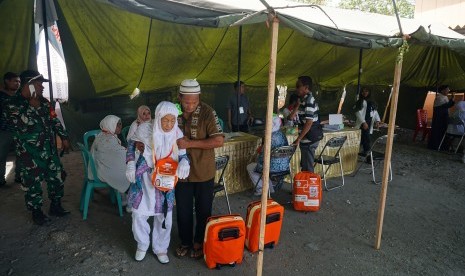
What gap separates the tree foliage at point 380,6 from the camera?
23891mm

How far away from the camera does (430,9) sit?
1298cm

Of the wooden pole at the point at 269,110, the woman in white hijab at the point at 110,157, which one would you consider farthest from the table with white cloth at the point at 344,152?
the wooden pole at the point at 269,110

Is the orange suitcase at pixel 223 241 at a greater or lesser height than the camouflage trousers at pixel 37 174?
lesser

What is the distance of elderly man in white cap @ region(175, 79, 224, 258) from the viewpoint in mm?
2719

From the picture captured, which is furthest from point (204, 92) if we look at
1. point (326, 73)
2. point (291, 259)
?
point (291, 259)

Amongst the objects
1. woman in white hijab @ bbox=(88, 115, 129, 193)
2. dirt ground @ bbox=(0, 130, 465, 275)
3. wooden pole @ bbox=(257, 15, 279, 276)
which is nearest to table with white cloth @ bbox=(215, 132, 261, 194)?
dirt ground @ bbox=(0, 130, 465, 275)

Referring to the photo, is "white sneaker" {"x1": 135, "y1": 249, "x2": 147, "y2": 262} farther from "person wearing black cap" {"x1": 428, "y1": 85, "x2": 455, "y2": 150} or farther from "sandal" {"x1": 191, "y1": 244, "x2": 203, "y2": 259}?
"person wearing black cap" {"x1": 428, "y1": 85, "x2": 455, "y2": 150}

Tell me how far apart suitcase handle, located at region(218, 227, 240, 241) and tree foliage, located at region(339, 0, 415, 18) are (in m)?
25.1

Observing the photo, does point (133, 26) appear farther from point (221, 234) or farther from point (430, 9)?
point (430, 9)

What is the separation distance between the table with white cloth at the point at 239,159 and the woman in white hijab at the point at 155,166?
1.74 m

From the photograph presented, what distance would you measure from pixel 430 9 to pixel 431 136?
7.38m

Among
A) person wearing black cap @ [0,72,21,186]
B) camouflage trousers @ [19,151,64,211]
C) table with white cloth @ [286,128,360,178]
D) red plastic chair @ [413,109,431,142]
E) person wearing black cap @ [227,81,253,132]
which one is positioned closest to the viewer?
camouflage trousers @ [19,151,64,211]

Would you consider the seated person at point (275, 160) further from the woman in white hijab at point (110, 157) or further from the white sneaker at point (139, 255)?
the white sneaker at point (139, 255)

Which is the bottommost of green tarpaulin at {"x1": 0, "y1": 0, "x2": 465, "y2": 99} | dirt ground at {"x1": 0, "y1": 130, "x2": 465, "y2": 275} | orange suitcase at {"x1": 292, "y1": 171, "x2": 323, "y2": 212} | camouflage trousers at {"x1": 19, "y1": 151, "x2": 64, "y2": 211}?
dirt ground at {"x1": 0, "y1": 130, "x2": 465, "y2": 275}
